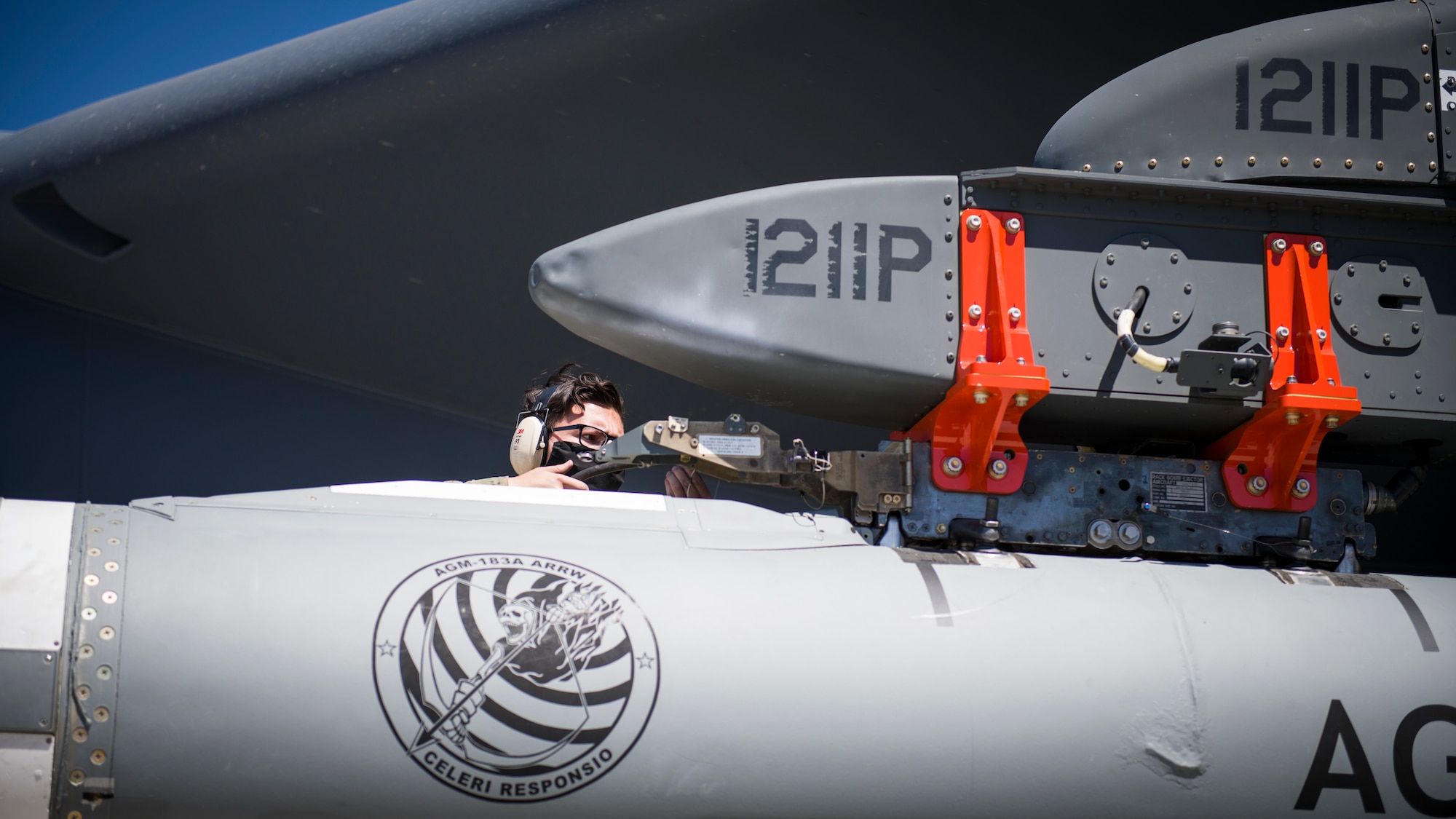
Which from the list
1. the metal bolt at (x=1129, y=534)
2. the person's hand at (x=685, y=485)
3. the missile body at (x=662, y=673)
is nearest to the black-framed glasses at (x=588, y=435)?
the person's hand at (x=685, y=485)

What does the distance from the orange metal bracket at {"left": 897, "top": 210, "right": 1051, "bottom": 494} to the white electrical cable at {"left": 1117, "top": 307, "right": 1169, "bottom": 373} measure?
23 centimetres

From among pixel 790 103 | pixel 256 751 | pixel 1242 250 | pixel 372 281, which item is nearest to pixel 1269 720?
pixel 1242 250

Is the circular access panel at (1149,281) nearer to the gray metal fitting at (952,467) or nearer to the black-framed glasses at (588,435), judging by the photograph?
the gray metal fitting at (952,467)

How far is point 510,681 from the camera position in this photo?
2.15 m

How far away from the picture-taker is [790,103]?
4891 millimetres

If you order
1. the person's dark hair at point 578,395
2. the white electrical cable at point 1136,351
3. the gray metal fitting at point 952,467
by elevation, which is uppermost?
the white electrical cable at point 1136,351

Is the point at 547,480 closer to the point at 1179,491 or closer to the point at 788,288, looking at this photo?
the point at 788,288

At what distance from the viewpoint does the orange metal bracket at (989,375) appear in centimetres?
274

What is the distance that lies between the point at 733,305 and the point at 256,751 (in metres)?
1.49

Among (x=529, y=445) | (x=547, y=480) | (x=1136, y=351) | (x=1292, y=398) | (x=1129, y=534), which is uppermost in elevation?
(x=1136, y=351)

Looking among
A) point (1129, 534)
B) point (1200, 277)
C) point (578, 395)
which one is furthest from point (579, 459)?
point (1200, 277)

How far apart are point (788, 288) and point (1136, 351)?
90 centimetres

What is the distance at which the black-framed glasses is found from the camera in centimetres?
332

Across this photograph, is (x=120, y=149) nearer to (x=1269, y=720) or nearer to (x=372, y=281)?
(x=372, y=281)
